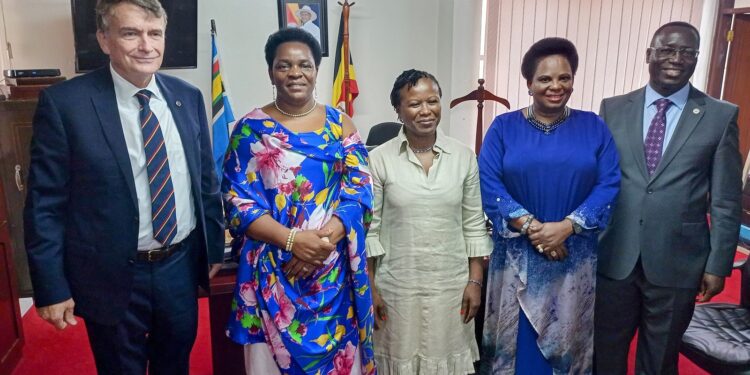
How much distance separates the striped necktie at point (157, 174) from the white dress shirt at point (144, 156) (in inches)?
0.7

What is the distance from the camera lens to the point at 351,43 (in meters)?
4.61

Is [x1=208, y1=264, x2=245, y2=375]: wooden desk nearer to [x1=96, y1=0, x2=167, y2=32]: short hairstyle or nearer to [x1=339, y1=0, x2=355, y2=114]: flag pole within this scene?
[x1=96, y1=0, x2=167, y2=32]: short hairstyle

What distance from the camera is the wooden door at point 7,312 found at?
255 cm

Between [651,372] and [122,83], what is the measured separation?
83.3 inches

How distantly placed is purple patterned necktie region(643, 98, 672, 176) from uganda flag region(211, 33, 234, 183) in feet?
10.0

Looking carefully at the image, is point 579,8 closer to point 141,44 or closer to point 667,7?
point 667,7

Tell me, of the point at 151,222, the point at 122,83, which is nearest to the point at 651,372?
the point at 151,222

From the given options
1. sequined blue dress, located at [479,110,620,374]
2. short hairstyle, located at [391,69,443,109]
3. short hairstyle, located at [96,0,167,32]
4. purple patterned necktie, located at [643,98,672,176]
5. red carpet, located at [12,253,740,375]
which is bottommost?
red carpet, located at [12,253,740,375]

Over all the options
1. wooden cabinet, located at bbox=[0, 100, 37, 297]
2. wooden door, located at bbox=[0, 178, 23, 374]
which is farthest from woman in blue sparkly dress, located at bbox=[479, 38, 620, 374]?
wooden cabinet, located at bbox=[0, 100, 37, 297]

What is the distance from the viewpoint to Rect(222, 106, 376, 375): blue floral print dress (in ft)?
5.20

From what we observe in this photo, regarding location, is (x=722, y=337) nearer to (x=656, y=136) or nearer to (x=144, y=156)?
(x=656, y=136)

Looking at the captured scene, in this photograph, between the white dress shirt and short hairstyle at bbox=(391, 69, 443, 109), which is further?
short hairstyle at bbox=(391, 69, 443, 109)

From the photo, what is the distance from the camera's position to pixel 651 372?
2090 millimetres

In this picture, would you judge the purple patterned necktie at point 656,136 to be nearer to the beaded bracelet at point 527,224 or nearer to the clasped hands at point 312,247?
the beaded bracelet at point 527,224
